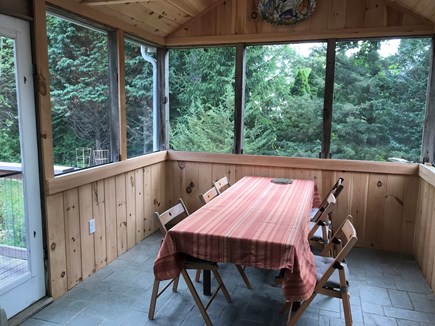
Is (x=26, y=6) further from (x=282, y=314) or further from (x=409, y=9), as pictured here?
(x=409, y=9)

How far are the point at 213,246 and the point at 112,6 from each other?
229 cm

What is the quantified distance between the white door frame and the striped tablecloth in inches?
39.3

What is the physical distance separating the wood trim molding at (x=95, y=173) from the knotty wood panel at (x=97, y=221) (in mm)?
49

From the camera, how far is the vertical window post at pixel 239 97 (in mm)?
3936

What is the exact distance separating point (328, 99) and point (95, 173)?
2.46 metres

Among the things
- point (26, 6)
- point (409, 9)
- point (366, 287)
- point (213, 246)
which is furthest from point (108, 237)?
point (409, 9)

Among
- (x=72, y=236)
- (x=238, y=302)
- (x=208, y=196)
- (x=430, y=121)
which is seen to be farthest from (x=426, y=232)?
(x=72, y=236)

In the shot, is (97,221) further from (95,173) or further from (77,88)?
(77,88)

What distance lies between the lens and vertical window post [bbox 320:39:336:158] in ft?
12.0

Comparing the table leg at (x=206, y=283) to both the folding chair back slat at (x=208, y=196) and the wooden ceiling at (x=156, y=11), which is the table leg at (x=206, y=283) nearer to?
the folding chair back slat at (x=208, y=196)

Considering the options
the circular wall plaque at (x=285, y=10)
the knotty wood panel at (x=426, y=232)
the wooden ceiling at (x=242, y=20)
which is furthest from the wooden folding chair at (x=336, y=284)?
the circular wall plaque at (x=285, y=10)

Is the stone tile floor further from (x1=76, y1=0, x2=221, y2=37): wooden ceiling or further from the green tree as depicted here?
(x1=76, y1=0, x2=221, y2=37): wooden ceiling

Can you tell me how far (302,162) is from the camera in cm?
382

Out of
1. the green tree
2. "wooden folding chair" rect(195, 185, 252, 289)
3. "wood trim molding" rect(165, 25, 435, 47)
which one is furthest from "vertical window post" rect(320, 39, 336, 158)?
the green tree
